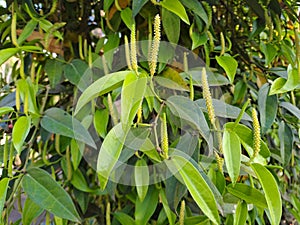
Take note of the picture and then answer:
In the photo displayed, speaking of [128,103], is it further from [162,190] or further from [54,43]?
[54,43]

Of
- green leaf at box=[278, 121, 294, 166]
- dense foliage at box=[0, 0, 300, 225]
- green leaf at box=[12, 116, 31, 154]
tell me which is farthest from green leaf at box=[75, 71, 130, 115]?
green leaf at box=[278, 121, 294, 166]

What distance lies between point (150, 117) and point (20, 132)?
16 cm

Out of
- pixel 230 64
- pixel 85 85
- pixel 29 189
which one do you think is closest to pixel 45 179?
pixel 29 189

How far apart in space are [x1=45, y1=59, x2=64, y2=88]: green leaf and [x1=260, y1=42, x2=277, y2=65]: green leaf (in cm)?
26

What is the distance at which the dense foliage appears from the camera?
1.03 ft

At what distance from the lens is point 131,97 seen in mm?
283

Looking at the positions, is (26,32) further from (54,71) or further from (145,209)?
(145,209)

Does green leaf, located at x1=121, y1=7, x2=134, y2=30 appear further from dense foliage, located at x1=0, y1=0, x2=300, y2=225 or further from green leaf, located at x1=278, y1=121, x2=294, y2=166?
green leaf, located at x1=278, y1=121, x2=294, y2=166

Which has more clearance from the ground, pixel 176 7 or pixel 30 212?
pixel 176 7

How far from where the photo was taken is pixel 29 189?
375 mm

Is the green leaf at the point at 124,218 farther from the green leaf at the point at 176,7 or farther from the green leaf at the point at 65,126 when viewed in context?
the green leaf at the point at 176,7

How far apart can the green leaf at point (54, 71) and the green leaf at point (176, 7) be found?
16cm

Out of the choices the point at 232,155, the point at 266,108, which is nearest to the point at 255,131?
the point at 232,155

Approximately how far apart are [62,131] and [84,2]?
23 centimetres
